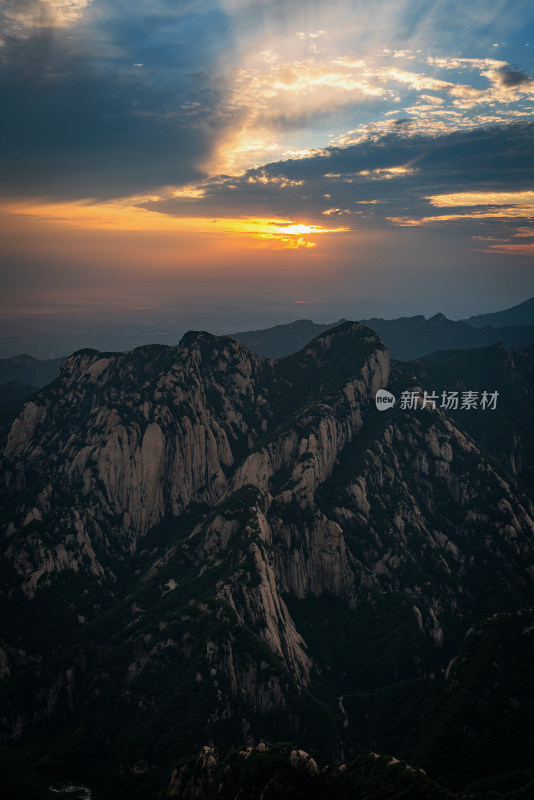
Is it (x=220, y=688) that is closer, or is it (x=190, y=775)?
(x=190, y=775)

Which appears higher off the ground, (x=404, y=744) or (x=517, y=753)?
(x=517, y=753)

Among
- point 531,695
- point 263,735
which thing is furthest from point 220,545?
point 531,695

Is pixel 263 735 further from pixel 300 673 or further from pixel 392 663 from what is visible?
pixel 392 663

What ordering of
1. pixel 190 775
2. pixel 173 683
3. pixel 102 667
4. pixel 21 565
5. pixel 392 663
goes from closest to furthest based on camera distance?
pixel 190 775
pixel 173 683
pixel 102 667
pixel 392 663
pixel 21 565

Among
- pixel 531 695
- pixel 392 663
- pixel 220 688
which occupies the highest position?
pixel 531 695

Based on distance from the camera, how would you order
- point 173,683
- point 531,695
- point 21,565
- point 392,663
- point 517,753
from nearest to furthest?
point 517,753 < point 531,695 < point 173,683 < point 392,663 < point 21,565

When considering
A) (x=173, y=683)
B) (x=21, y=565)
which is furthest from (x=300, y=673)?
(x=21, y=565)

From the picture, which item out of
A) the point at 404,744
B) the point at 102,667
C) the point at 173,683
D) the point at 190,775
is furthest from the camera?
the point at 102,667

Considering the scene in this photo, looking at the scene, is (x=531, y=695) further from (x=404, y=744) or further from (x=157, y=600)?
(x=157, y=600)

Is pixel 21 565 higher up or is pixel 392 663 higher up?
pixel 21 565
